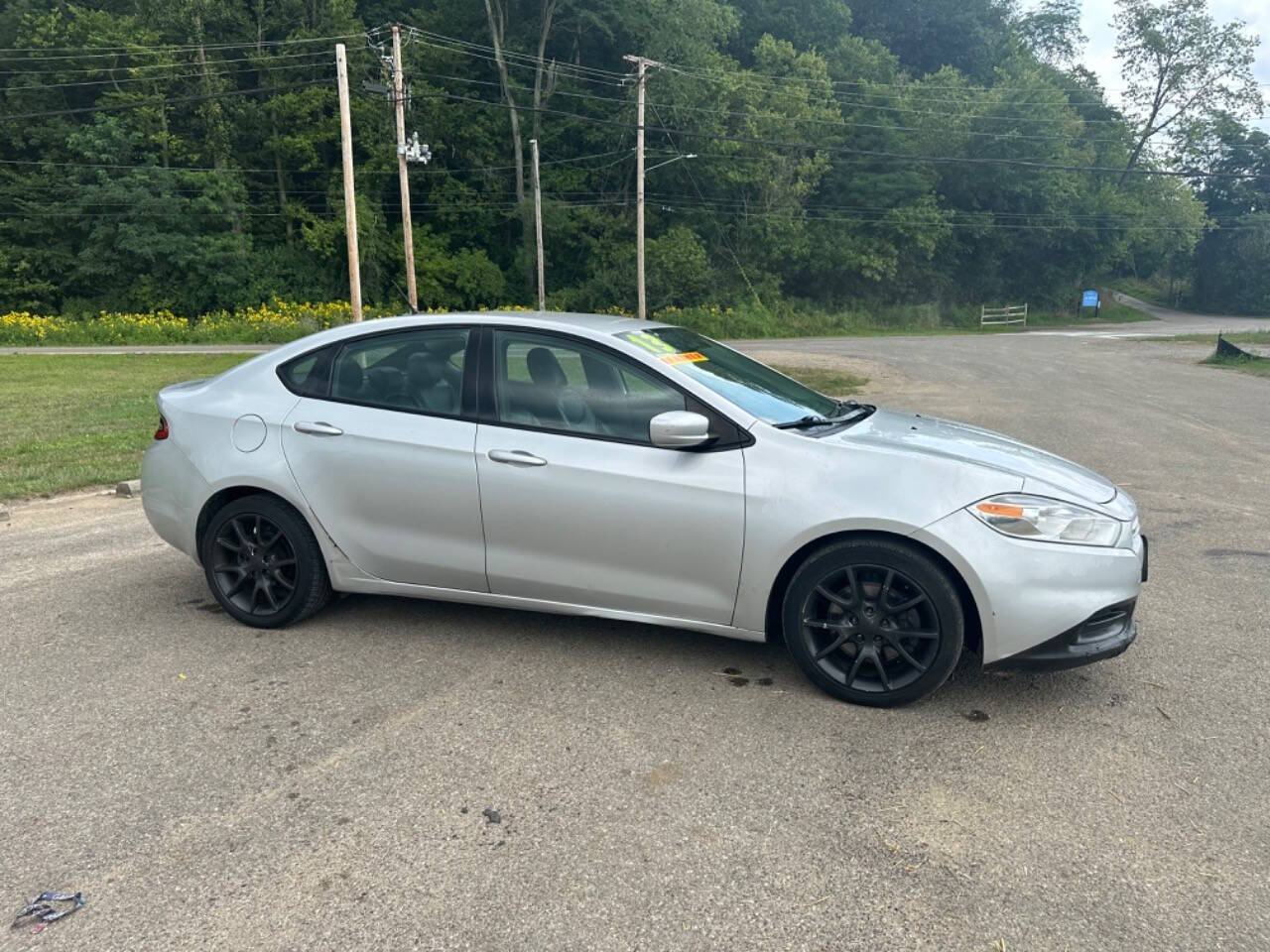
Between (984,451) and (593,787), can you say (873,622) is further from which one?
(593,787)

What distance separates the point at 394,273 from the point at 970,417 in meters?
38.4

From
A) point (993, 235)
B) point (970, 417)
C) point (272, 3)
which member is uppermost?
point (272, 3)

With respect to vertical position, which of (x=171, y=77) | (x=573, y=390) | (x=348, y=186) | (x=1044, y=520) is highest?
(x=171, y=77)

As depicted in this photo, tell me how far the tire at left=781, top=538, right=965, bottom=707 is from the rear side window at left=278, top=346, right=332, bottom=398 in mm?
2572

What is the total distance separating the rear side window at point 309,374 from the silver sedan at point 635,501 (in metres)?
0.01

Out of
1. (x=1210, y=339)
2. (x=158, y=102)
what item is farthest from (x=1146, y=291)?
(x=158, y=102)

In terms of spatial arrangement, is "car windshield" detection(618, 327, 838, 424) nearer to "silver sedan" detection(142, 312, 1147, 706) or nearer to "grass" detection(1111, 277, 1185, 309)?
"silver sedan" detection(142, 312, 1147, 706)

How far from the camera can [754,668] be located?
403cm

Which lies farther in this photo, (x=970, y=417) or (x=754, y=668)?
(x=970, y=417)

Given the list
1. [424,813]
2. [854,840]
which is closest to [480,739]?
[424,813]

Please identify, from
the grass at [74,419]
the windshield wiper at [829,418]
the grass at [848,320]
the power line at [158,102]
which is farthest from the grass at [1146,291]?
the windshield wiper at [829,418]

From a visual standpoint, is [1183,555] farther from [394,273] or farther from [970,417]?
[394,273]

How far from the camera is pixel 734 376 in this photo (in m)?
4.38

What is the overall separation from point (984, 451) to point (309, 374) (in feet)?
11.0
